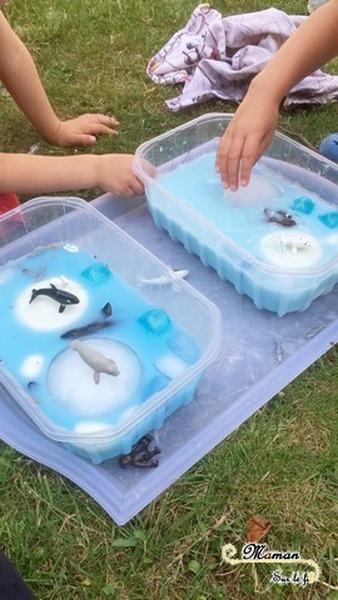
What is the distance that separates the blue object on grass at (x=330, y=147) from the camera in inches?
55.9

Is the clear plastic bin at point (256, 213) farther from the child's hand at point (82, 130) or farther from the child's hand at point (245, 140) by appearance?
the child's hand at point (82, 130)

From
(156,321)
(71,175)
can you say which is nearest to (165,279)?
(156,321)

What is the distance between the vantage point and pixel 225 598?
82 cm

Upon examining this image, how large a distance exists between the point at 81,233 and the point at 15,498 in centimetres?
51

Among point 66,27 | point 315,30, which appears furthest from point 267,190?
point 66,27

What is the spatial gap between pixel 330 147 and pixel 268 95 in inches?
12.6

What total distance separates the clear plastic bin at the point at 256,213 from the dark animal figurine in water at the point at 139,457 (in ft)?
1.09

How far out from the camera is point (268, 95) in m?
1.16

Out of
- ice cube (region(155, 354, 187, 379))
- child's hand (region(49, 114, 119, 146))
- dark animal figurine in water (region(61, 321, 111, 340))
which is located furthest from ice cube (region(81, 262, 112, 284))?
child's hand (region(49, 114, 119, 146))

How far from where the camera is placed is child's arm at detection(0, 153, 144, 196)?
123 centimetres

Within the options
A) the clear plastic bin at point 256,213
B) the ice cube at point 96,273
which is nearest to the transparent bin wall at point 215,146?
the clear plastic bin at point 256,213

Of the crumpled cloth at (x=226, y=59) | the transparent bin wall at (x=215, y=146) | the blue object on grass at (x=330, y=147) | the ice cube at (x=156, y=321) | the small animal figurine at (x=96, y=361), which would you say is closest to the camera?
the small animal figurine at (x=96, y=361)

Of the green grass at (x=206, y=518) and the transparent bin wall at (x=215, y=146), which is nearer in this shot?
the green grass at (x=206, y=518)

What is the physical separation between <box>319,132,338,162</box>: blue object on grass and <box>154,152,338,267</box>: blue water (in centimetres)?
17
